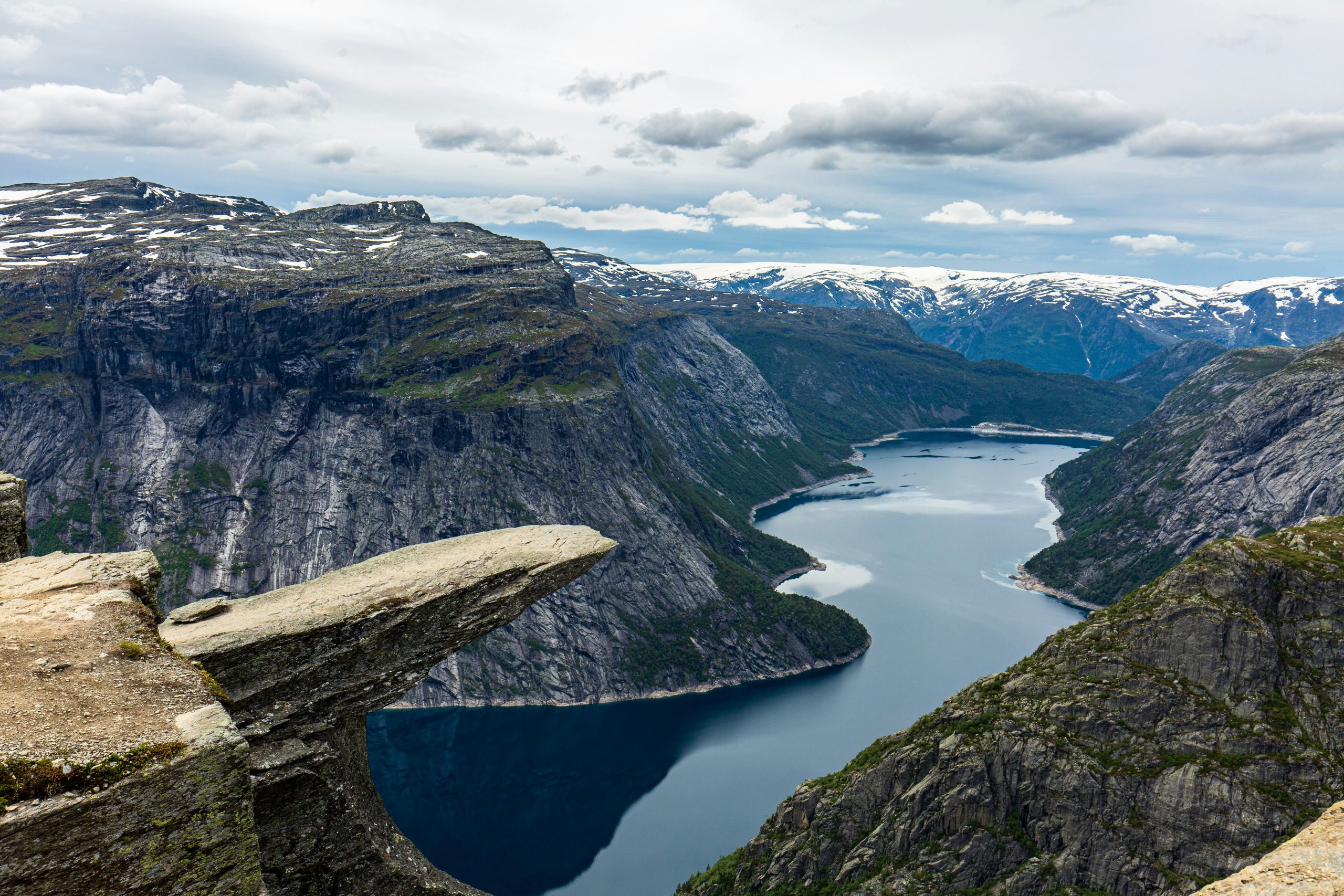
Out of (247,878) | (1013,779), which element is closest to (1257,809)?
(1013,779)

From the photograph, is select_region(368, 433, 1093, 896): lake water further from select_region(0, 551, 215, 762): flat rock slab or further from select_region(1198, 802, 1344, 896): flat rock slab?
select_region(1198, 802, 1344, 896): flat rock slab

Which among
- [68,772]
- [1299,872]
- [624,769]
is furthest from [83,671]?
[624,769]

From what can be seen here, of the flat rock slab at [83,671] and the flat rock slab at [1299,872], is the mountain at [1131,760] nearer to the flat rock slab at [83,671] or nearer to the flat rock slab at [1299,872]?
the flat rock slab at [1299,872]

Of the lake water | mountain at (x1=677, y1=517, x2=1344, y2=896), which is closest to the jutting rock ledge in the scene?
mountain at (x1=677, y1=517, x2=1344, y2=896)

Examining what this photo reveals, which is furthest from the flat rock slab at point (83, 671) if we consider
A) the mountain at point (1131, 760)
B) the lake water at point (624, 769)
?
the lake water at point (624, 769)

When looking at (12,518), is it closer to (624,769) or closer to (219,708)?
(219,708)

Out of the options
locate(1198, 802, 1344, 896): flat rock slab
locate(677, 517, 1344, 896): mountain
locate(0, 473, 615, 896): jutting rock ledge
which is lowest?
locate(677, 517, 1344, 896): mountain
